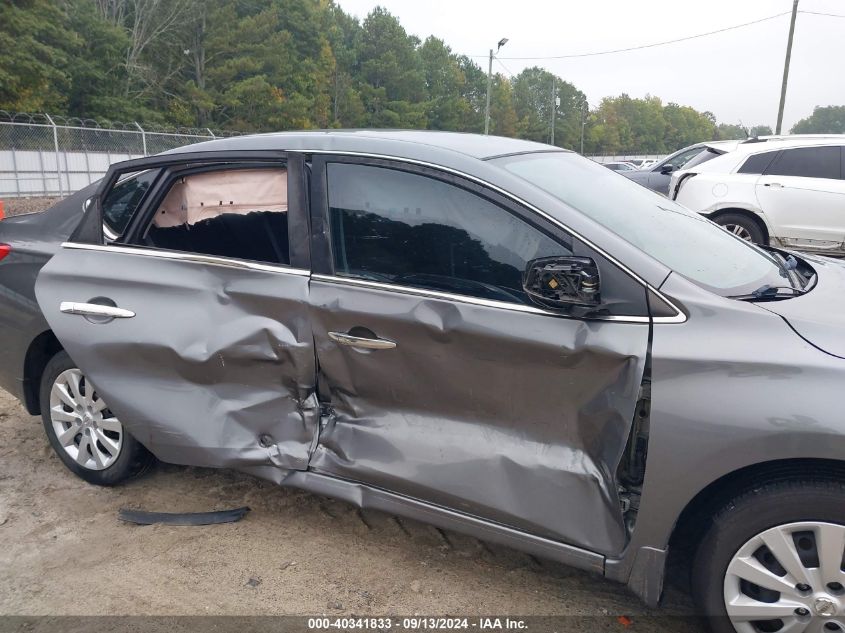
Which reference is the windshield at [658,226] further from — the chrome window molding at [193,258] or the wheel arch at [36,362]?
the wheel arch at [36,362]

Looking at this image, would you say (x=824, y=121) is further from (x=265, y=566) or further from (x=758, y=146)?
(x=265, y=566)

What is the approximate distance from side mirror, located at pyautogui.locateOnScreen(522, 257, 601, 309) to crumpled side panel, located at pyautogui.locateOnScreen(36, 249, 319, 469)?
990 millimetres

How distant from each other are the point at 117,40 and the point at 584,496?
136 feet

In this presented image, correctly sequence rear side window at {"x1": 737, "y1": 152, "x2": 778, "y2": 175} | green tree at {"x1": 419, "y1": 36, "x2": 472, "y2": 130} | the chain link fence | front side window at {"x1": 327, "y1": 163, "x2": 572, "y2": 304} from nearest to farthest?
front side window at {"x1": 327, "y1": 163, "x2": 572, "y2": 304}
rear side window at {"x1": 737, "y1": 152, "x2": 778, "y2": 175}
the chain link fence
green tree at {"x1": 419, "y1": 36, "x2": 472, "y2": 130}

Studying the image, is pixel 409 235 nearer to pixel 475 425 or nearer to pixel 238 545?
pixel 475 425

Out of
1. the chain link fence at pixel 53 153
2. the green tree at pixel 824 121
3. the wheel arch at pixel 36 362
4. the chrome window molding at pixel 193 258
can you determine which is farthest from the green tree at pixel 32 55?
the green tree at pixel 824 121

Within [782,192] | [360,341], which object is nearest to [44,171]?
[782,192]

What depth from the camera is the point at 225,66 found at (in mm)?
42281

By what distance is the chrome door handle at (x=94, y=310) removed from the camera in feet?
10.4

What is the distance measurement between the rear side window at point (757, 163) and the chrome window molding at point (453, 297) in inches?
296

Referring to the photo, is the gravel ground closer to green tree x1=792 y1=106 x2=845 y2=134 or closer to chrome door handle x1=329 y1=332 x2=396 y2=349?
chrome door handle x1=329 y1=332 x2=396 y2=349

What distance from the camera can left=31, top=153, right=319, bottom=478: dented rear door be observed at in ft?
9.52

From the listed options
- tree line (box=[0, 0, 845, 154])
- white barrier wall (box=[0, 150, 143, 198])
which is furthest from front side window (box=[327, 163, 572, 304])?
tree line (box=[0, 0, 845, 154])

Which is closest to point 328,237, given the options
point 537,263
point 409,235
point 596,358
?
point 409,235
